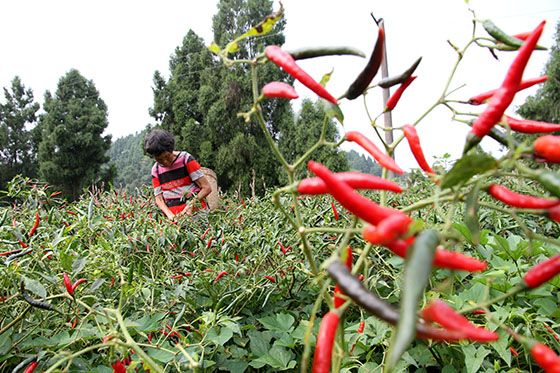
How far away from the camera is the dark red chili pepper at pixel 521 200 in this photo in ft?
1.37

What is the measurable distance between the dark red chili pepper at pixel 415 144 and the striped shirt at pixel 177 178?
9.15ft

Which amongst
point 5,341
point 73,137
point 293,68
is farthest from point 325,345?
point 73,137

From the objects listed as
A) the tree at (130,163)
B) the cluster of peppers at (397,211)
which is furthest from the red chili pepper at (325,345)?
the tree at (130,163)

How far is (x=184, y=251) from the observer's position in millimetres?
1720

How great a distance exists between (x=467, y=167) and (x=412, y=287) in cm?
18

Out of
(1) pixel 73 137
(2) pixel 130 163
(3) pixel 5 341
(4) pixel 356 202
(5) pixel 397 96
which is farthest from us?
(2) pixel 130 163

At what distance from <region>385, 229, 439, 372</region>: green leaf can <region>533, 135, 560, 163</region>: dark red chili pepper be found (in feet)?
0.55

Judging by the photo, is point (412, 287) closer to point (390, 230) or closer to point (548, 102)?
point (390, 230)

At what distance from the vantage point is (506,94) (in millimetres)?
475

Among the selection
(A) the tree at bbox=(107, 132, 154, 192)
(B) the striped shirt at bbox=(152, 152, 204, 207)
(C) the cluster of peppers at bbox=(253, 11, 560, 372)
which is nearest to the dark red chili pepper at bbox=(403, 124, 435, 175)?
(C) the cluster of peppers at bbox=(253, 11, 560, 372)

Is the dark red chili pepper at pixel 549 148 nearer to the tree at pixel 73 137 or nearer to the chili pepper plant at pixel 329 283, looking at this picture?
the chili pepper plant at pixel 329 283

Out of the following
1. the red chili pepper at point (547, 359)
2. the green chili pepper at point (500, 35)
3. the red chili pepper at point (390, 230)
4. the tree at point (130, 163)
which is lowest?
the red chili pepper at point (547, 359)

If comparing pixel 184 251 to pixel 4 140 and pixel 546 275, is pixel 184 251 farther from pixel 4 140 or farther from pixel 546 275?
pixel 4 140

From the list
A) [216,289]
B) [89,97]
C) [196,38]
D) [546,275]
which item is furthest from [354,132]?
[89,97]
